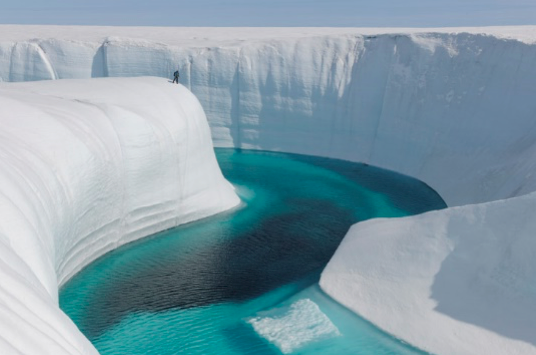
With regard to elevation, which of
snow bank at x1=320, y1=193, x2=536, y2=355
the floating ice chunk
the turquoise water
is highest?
snow bank at x1=320, y1=193, x2=536, y2=355

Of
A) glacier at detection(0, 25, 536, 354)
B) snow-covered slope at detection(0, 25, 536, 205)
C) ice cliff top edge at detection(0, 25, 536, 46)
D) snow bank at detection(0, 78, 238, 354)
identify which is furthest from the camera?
ice cliff top edge at detection(0, 25, 536, 46)

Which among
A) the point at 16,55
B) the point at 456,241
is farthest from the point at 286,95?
the point at 456,241

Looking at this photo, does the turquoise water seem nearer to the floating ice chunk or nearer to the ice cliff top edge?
the floating ice chunk

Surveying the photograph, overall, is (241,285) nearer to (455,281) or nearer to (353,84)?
(455,281)

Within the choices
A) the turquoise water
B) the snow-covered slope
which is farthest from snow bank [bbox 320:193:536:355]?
the snow-covered slope

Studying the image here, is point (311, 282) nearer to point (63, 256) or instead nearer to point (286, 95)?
point (63, 256)
